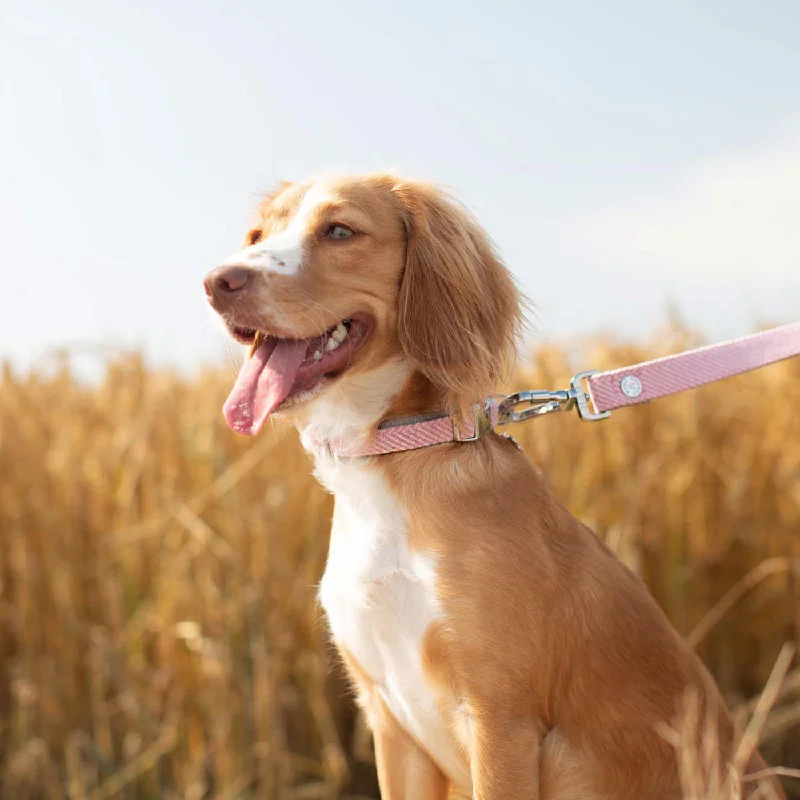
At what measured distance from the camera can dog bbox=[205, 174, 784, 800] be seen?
1.65 meters

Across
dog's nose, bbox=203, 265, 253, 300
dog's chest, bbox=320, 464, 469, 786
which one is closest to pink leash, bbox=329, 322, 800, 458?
dog's chest, bbox=320, 464, 469, 786

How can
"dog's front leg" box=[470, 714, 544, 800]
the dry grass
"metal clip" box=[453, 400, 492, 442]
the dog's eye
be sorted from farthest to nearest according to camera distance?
the dry grass, the dog's eye, "metal clip" box=[453, 400, 492, 442], "dog's front leg" box=[470, 714, 544, 800]

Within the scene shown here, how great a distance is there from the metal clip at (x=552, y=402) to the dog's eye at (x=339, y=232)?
465mm

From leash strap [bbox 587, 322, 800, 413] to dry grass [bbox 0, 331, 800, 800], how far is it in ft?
3.72

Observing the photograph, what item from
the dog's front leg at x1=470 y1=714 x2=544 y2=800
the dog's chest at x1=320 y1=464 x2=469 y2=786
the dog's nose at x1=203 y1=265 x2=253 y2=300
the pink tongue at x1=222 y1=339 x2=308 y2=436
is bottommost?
the dog's front leg at x1=470 y1=714 x2=544 y2=800

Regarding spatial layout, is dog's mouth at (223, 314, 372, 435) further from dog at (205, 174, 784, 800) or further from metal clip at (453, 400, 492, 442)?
metal clip at (453, 400, 492, 442)

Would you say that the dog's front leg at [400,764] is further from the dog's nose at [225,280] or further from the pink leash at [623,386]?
the dog's nose at [225,280]

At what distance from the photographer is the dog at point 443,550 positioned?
165cm

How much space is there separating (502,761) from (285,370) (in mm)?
814

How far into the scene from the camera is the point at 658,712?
70.8 inches

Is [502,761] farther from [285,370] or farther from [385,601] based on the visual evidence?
[285,370]

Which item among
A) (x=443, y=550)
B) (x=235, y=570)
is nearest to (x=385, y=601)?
(x=443, y=550)

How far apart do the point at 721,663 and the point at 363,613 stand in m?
2.19

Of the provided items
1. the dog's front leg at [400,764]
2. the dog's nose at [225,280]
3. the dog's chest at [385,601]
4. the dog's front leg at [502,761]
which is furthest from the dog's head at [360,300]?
the dog's front leg at [400,764]
